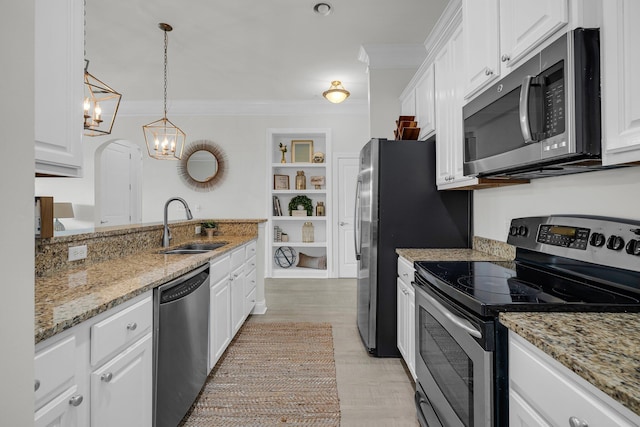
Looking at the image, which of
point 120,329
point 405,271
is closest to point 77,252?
point 120,329

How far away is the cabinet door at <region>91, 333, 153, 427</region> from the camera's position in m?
1.15

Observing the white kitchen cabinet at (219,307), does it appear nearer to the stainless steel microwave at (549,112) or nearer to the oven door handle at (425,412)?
the oven door handle at (425,412)

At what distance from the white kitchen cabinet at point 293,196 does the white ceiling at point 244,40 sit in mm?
1010

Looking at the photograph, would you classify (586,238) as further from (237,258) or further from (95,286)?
(237,258)

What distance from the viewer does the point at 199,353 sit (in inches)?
80.8

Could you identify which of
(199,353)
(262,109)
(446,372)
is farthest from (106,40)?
(446,372)

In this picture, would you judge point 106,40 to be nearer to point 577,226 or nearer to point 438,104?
point 438,104

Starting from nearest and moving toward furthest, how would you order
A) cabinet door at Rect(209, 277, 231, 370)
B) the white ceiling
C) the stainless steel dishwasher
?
1. the stainless steel dishwasher
2. cabinet door at Rect(209, 277, 231, 370)
3. the white ceiling

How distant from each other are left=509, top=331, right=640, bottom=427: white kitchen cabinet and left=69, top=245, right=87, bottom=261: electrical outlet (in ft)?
6.59

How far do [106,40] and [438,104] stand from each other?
326cm

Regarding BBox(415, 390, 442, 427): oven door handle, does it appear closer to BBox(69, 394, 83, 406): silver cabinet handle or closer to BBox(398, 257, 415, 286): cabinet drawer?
BBox(398, 257, 415, 286): cabinet drawer

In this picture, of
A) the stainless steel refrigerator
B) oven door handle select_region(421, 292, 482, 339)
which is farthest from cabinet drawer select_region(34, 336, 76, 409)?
the stainless steel refrigerator

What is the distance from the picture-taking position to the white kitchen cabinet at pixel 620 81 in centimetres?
96

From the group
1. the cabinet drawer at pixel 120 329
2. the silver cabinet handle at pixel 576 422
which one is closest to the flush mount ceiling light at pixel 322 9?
the cabinet drawer at pixel 120 329
